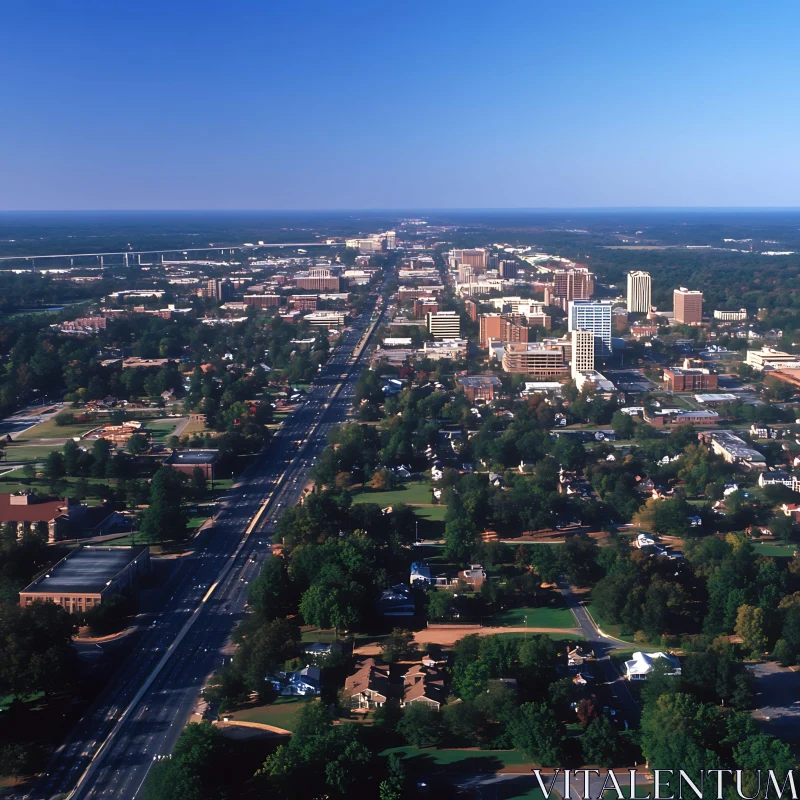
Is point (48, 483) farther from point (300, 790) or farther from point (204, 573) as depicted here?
point (300, 790)

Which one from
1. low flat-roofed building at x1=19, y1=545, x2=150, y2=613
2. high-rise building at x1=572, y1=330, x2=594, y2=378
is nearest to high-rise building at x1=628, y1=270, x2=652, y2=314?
high-rise building at x1=572, y1=330, x2=594, y2=378

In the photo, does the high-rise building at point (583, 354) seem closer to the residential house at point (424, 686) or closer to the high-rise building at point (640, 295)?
the high-rise building at point (640, 295)

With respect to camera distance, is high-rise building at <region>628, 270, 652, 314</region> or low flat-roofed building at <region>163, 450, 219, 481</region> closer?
low flat-roofed building at <region>163, 450, 219, 481</region>

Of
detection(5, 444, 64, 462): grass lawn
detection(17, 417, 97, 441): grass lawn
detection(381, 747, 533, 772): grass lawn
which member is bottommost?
detection(381, 747, 533, 772): grass lawn

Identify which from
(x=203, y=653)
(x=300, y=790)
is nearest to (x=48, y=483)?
(x=203, y=653)

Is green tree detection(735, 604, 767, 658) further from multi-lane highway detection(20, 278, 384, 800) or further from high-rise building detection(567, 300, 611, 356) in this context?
high-rise building detection(567, 300, 611, 356)

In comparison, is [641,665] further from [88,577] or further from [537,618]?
[88,577]
